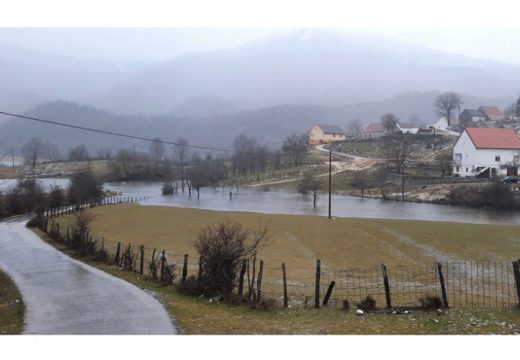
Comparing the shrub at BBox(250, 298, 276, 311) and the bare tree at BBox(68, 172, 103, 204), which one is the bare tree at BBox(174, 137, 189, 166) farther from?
the shrub at BBox(250, 298, 276, 311)

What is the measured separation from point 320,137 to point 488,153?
72.1m

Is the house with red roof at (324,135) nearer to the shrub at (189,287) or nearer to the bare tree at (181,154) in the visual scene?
the bare tree at (181,154)

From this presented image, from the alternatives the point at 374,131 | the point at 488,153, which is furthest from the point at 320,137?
the point at 488,153

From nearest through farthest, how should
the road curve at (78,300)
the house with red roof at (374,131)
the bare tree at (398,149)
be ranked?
→ the road curve at (78,300) < the bare tree at (398,149) < the house with red roof at (374,131)

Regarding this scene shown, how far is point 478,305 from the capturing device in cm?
1228

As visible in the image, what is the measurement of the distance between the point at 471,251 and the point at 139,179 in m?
99.7

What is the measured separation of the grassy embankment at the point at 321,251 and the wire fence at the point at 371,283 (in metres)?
0.65

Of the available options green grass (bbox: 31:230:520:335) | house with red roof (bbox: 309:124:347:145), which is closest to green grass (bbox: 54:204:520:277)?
A: green grass (bbox: 31:230:520:335)

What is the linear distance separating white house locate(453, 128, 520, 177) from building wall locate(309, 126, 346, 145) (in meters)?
66.7

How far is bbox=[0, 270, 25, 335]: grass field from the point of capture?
36.1 ft

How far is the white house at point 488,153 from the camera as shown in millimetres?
71312

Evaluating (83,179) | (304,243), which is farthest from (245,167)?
(304,243)

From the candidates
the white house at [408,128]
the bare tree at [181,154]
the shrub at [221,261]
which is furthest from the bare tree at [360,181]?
the shrub at [221,261]

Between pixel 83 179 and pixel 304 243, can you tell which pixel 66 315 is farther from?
pixel 83 179
